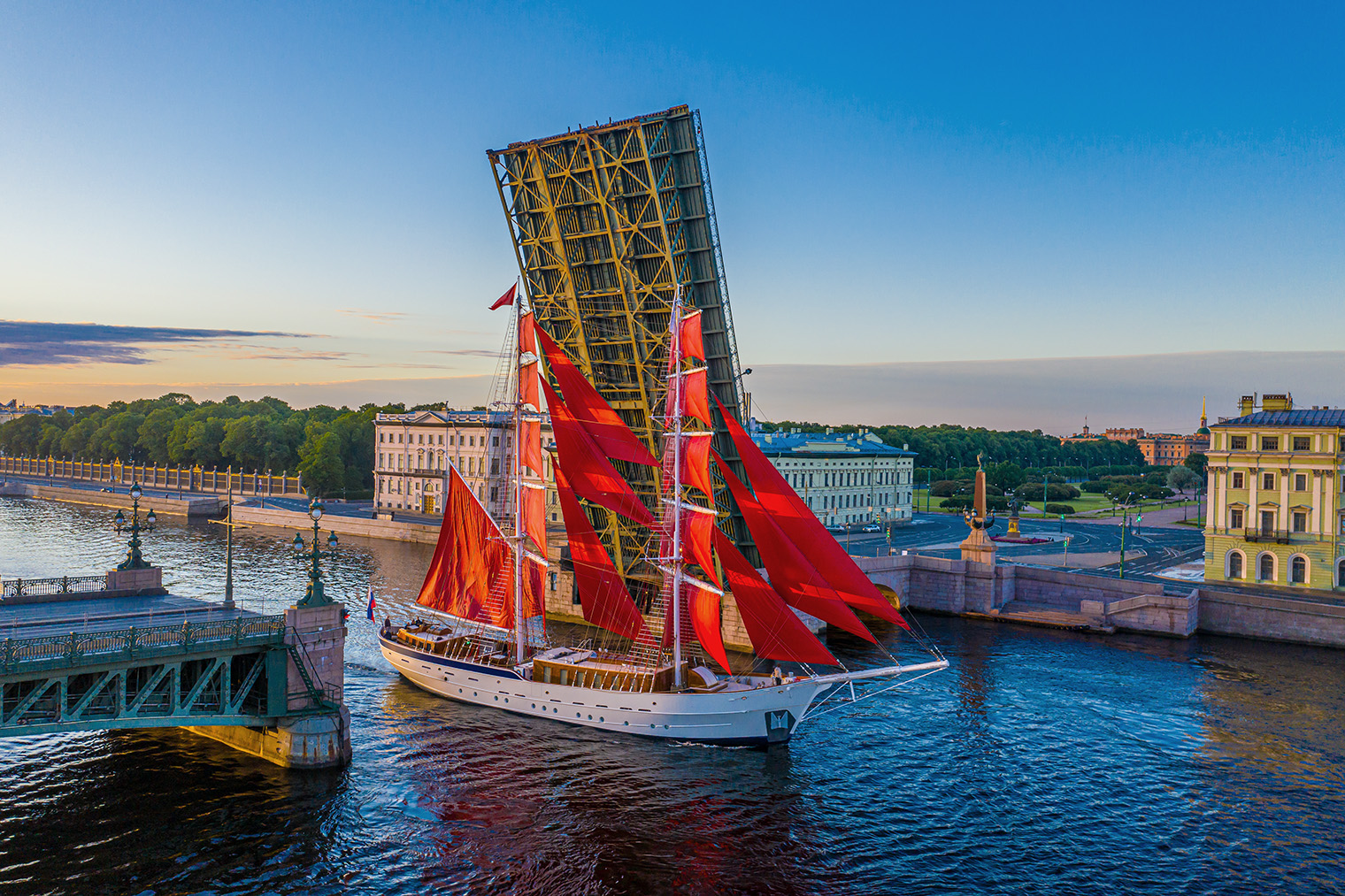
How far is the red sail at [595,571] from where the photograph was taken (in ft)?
106

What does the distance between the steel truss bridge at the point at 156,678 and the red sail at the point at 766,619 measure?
1163 cm

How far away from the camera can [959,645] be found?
40219 mm

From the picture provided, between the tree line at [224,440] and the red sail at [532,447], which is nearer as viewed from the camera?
the red sail at [532,447]

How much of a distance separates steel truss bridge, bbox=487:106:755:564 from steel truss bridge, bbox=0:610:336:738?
14.6 meters

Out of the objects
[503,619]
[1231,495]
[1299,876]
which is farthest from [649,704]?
[1231,495]

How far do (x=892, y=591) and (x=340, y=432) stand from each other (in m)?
78.2

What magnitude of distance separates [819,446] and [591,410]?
1973 inches

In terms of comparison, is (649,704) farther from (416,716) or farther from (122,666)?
(122,666)

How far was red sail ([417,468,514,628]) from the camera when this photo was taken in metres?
31.6

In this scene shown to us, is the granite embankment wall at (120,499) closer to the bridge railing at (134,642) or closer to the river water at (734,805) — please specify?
the river water at (734,805)

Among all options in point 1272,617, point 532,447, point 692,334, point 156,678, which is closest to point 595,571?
point 532,447

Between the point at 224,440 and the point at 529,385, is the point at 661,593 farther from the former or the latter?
the point at 224,440

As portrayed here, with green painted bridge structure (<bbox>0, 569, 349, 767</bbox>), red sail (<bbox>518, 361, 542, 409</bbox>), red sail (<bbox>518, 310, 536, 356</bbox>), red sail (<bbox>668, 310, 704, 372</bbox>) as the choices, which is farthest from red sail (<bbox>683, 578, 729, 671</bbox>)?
green painted bridge structure (<bbox>0, 569, 349, 767</bbox>)

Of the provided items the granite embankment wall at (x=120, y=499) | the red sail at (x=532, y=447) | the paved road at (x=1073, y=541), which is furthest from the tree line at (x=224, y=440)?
the red sail at (x=532, y=447)
